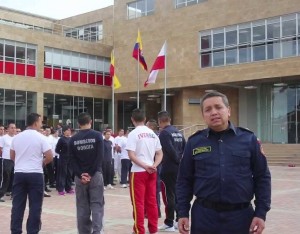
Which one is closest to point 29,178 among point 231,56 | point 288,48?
point 288,48

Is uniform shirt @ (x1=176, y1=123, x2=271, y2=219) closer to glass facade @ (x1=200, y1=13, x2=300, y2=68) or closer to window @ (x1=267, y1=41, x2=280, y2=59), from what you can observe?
glass facade @ (x1=200, y1=13, x2=300, y2=68)

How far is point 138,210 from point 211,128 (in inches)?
133

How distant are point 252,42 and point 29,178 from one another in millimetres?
26564

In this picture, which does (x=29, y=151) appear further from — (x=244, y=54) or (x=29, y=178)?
(x=244, y=54)

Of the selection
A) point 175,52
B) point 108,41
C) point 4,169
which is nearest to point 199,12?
point 175,52

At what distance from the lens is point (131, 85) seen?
3750 centimetres

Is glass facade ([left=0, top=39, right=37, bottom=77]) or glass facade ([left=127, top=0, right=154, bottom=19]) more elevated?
glass facade ([left=127, top=0, right=154, bottom=19])

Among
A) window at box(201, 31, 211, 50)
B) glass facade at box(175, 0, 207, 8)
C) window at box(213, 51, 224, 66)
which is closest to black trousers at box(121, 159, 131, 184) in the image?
window at box(213, 51, 224, 66)

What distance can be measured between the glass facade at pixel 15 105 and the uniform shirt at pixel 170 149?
91.4 ft

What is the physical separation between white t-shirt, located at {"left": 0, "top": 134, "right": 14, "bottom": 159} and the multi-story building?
63.3 feet

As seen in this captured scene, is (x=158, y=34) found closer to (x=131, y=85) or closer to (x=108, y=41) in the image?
(x=131, y=85)

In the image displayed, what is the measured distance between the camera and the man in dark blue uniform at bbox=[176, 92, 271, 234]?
3385 millimetres

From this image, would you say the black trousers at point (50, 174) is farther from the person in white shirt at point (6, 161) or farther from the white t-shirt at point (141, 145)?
the white t-shirt at point (141, 145)

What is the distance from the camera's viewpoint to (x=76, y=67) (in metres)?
38.6
